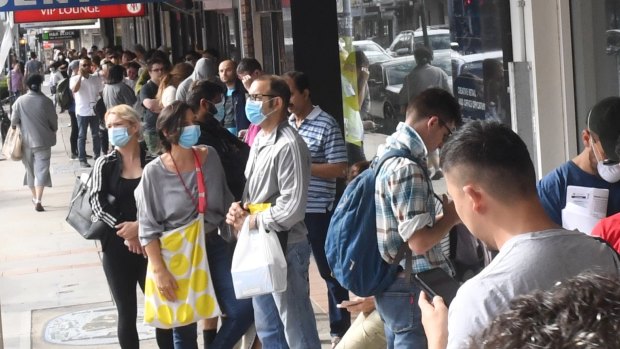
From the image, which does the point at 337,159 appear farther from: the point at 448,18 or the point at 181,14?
the point at 181,14

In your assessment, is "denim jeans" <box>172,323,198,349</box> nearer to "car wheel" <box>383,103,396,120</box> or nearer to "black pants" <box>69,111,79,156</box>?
"car wheel" <box>383,103,396,120</box>

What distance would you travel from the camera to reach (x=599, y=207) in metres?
4.57

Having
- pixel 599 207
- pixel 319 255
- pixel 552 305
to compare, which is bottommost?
pixel 319 255

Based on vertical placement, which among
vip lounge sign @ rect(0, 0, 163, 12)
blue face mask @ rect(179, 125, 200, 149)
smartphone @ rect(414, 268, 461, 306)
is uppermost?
vip lounge sign @ rect(0, 0, 163, 12)

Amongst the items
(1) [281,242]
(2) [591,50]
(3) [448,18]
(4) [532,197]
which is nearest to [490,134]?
(4) [532,197]

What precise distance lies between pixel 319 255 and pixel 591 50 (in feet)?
7.01

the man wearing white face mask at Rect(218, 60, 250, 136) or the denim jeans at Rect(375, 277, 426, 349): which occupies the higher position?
the man wearing white face mask at Rect(218, 60, 250, 136)

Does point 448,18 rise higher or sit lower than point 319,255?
higher

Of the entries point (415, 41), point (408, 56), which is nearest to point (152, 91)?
point (408, 56)

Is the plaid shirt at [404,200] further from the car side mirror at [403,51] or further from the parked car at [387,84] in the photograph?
the car side mirror at [403,51]

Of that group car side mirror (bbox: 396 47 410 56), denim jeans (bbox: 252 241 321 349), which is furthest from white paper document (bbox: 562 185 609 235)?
car side mirror (bbox: 396 47 410 56)

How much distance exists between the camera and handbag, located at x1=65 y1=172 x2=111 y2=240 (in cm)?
653

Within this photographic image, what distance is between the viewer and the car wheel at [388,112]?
380 inches

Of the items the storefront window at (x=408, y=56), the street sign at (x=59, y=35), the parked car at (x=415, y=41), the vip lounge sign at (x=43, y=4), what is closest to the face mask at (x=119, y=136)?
the storefront window at (x=408, y=56)
